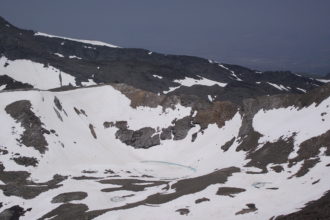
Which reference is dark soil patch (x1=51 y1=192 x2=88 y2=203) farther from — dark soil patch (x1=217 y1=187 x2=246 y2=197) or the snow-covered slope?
dark soil patch (x1=217 y1=187 x2=246 y2=197)

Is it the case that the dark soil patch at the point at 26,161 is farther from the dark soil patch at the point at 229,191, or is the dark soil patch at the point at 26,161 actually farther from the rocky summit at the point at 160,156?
the dark soil patch at the point at 229,191

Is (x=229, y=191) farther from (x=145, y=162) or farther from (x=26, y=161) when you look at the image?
(x=145, y=162)

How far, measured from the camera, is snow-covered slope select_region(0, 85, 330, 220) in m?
57.3

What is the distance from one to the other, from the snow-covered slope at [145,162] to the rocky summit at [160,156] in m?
0.26

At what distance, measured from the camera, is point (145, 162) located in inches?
4535

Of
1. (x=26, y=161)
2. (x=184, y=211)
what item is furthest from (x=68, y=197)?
(x=26, y=161)

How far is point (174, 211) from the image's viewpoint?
2195 inches

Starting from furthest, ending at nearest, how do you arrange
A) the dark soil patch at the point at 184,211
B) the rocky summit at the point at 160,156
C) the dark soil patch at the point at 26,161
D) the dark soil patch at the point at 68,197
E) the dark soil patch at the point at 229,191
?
the dark soil patch at the point at 26,161 → the dark soil patch at the point at 68,197 → the dark soil patch at the point at 229,191 → the rocky summit at the point at 160,156 → the dark soil patch at the point at 184,211

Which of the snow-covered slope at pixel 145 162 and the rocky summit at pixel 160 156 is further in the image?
the snow-covered slope at pixel 145 162

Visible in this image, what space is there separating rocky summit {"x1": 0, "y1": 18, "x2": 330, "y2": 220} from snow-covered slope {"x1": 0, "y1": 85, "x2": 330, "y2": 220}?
0.26 meters

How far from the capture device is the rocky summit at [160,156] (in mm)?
56875

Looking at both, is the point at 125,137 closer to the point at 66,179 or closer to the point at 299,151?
the point at 66,179

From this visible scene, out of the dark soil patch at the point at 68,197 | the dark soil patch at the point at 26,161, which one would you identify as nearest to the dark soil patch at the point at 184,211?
the dark soil patch at the point at 68,197

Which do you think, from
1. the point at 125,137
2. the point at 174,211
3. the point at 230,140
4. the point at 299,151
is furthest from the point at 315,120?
the point at 125,137
